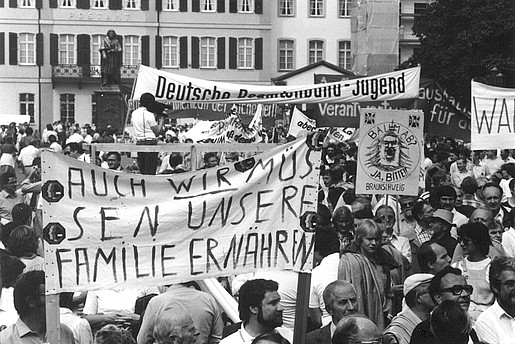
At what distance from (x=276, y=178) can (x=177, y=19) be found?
5606 cm

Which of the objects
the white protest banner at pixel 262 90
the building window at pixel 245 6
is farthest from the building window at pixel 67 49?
the white protest banner at pixel 262 90

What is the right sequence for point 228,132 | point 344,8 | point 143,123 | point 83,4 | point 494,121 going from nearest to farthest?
1. point 143,123
2. point 494,121
3. point 228,132
4. point 83,4
5. point 344,8

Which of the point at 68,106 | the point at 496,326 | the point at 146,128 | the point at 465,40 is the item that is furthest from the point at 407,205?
the point at 68,106

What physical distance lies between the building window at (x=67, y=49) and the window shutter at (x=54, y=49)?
1.55ft

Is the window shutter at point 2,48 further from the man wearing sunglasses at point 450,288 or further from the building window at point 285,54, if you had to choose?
the man wearing sunglasses at point 450,288

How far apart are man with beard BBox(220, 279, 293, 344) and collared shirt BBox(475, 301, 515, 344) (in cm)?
115

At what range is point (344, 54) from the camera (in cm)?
6328

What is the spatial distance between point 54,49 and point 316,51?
48.3 feet

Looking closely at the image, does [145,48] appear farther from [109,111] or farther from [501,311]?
[501,311]

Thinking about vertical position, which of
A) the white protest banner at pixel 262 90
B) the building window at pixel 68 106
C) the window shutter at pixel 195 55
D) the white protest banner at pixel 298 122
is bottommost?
the building window at pixel 68 106

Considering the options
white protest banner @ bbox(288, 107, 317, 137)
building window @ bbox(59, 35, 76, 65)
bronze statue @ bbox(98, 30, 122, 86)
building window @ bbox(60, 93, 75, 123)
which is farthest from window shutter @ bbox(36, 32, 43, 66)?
white protest banner @ bbox(288, 107, 317, 137)

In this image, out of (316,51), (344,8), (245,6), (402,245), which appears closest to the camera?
(402,245)

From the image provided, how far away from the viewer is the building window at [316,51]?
63.4 meters

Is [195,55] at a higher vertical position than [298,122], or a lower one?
higher
